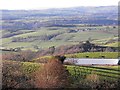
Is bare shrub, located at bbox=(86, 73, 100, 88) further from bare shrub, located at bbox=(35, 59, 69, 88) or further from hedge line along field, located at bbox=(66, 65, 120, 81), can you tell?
bare shrub, located at bbox=(35, 59, 69, 88)

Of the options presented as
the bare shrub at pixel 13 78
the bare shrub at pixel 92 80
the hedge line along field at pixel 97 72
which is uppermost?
the bare shrub at pixel 13 78

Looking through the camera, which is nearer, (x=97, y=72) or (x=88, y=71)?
(x=97, y=72)

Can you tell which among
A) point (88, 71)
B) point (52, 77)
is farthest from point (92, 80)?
point (52, 77)

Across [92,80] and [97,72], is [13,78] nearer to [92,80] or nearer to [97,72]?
[92,80]

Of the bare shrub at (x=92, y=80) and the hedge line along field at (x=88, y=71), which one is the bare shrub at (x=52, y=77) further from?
the hedge line along field at (x=88, y=71)

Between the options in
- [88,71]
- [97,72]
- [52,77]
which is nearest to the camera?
[52,77]

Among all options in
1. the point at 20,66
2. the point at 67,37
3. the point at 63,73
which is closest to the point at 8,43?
the point at 67,37

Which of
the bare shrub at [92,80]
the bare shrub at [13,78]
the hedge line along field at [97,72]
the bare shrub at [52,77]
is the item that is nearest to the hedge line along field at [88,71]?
the hedge line along field at [97,72]

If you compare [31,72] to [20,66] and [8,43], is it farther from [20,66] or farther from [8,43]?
[8,43]

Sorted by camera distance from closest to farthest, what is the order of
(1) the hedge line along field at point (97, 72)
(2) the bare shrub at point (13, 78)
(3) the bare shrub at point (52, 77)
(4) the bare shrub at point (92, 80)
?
1. (3) the bare shrub at point (52, 77)
2. (2) the bare shrub at point (13, 78)
3. (4) the bare shrub at point (92, 80)
4. (1) the hedge line along field at point (97, 72)

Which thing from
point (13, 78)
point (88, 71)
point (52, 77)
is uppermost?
point (52, 77)
